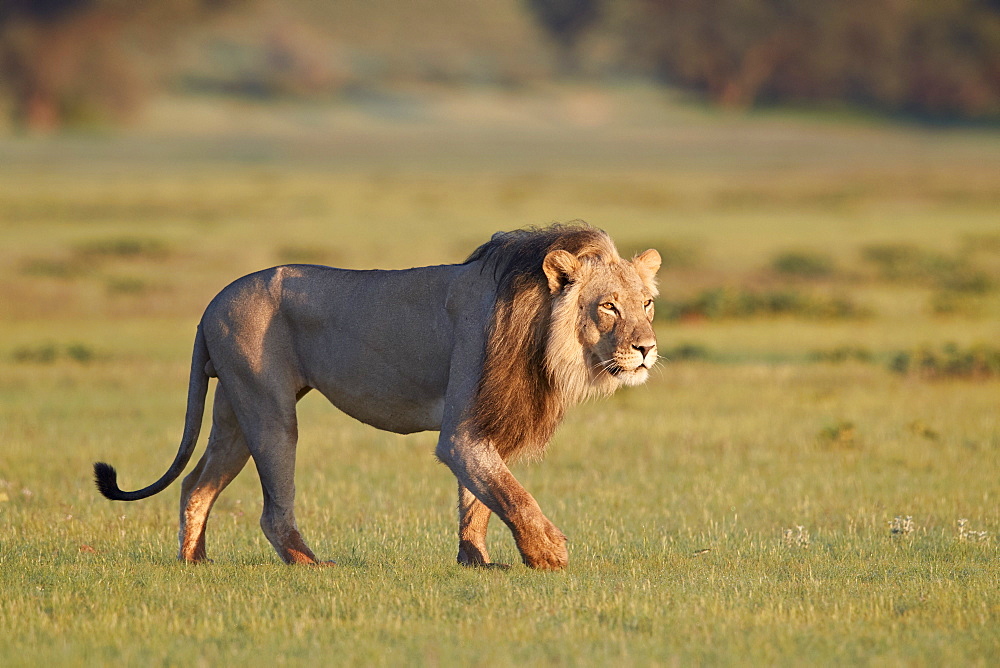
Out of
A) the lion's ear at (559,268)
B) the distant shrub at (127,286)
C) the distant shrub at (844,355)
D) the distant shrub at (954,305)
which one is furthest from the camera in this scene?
the distant shrub at (127,286)

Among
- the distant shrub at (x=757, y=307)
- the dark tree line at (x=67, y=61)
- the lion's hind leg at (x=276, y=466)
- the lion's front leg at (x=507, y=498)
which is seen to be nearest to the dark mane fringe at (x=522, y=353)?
the lion's front leg at (x=507, y=498)

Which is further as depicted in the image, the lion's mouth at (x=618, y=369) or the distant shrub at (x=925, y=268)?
the distant shrub at (x=925, y=268)

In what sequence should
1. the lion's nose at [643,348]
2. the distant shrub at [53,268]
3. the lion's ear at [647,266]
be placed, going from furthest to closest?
the distant shrub at [53,268], the lion's ear at [647,266], the lion's nose at [643,348]

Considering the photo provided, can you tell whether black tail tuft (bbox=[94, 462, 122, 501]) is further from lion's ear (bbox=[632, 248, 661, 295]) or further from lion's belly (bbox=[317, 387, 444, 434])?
lion's ear (bbox=[632, 248, 661, 295])

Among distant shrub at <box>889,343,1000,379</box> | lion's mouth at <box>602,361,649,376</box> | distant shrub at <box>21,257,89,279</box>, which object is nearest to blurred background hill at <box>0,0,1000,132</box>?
distant shrub at <box>21,257,89,279</box>

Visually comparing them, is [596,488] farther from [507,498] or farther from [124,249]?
[124,249]

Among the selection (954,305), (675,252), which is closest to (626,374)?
(954,305)

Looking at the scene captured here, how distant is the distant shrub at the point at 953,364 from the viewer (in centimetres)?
1555

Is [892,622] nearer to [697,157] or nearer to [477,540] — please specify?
[477,540]

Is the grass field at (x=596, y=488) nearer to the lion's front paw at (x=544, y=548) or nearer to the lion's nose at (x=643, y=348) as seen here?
the lion's front paw at (x=544, y=548)

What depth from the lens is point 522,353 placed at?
7051mm

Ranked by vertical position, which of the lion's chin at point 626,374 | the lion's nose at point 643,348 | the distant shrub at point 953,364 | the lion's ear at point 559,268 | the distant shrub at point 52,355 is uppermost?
the lion's ear at point 559,268

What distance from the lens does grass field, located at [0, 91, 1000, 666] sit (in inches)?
242

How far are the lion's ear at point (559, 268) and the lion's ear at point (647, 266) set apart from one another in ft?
1.32
